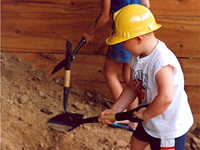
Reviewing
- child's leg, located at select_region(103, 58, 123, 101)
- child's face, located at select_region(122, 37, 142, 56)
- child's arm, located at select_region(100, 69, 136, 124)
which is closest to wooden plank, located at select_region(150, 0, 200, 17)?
child's leg, located at select_region(103, 58, 123, 101)

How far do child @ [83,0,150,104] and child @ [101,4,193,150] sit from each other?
0.73m

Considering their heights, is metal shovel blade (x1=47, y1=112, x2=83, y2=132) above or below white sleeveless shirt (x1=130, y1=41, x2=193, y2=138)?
below

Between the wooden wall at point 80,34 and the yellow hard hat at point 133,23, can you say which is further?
the wooden wall at point 80,34

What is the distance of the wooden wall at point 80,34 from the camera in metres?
2.86

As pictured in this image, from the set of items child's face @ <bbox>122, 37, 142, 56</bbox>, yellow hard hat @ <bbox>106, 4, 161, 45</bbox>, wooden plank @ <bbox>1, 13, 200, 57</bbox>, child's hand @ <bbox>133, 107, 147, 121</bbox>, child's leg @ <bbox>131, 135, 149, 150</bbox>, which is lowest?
child's leg @ <bbox>131, 135, 149, 150</bbox>

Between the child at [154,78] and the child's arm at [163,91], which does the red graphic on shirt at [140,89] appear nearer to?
the child at [154,78]

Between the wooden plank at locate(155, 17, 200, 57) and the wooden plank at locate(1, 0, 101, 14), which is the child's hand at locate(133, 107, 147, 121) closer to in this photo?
the wooden plank at locate(155, 17, 200, 57)

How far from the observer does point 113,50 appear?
2.54 meters

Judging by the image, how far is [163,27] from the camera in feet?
9.46

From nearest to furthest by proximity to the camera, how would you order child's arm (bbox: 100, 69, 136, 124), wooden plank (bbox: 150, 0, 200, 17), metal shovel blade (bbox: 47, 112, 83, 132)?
1. child's arm (bbox: 100, 69, 136, 124)
2. metal shovel blade (bbox: 47, 112, 83, 132)
3. wooden plank (bbox: 150, 0, 200, 17)

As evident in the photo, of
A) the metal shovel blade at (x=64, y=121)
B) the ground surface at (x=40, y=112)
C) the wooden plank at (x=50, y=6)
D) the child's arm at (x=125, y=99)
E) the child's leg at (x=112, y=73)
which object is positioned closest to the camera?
the child's arm at (x=125, y=99)

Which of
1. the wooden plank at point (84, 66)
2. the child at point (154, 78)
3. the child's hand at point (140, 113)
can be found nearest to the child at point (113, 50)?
the wooden plank at point (84, 66)

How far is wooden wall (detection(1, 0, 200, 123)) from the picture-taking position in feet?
9.37

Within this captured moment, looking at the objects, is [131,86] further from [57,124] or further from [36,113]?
[36,113]
